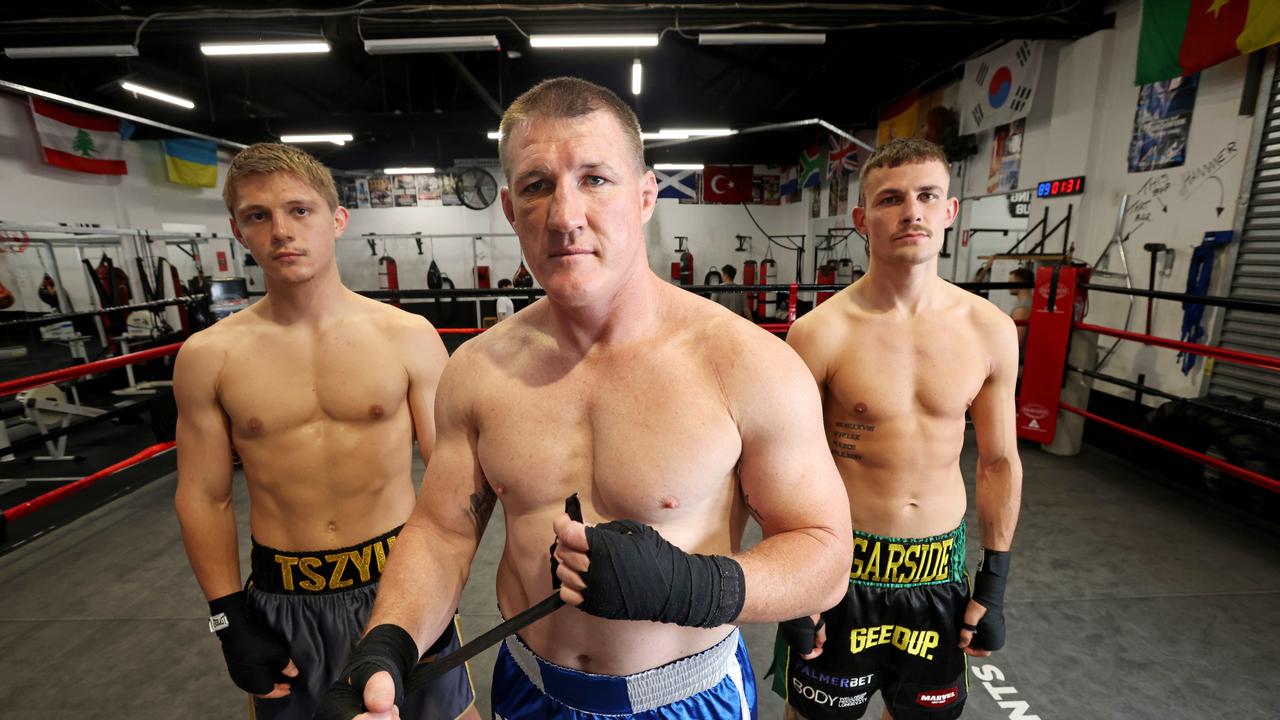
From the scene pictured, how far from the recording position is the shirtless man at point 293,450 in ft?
→ 4.87

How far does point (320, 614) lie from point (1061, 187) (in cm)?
626

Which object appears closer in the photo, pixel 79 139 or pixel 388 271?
pixel 79 139

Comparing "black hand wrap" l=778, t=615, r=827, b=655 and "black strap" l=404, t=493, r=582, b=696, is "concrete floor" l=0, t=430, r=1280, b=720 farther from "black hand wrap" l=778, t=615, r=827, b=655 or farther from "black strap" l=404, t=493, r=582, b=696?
"black strap" l=404, t=493, r=582, b=696

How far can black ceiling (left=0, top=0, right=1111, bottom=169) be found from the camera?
17.0ft

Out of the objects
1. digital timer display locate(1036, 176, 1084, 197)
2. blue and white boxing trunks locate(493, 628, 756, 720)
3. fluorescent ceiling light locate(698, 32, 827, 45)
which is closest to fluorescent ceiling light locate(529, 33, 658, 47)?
fluorescent ceiling light locate(698, 32, 827, 45)

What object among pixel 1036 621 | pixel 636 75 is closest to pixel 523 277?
pixel 636 75

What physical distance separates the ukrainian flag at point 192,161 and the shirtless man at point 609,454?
36.8ft

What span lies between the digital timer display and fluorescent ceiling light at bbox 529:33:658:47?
3.90 meters

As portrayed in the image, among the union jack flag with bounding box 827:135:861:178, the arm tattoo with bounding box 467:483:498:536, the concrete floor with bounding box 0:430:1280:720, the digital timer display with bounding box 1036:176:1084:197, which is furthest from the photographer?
the union jack flag with bounding box 827:135:861:178

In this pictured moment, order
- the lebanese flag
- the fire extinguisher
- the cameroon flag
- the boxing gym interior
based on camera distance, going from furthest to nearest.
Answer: the fire extinguisher, the lebanese flag, the cameroon flag, the boxing gym interior

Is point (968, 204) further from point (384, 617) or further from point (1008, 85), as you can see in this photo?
point (384, 617)

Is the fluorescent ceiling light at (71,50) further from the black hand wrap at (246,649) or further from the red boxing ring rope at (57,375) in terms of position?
the black hand wrap at (246,649)

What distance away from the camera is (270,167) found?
152cm

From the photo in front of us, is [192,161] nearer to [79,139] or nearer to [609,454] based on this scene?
[79,139]
